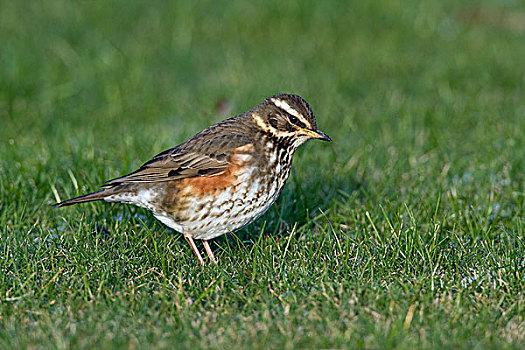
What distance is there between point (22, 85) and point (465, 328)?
24.8 feet

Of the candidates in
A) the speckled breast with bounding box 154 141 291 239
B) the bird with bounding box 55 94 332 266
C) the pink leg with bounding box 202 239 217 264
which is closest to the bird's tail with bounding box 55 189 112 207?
the bird with bounding box 55 94 332 266

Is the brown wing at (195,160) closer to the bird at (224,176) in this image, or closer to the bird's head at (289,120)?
the bird at (224,176)

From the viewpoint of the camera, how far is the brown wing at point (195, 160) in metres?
5.86

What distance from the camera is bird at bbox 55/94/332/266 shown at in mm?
5789

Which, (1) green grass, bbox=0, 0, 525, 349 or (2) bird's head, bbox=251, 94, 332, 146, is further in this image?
(2) bird's head, bbox=251, 94, 332, 146

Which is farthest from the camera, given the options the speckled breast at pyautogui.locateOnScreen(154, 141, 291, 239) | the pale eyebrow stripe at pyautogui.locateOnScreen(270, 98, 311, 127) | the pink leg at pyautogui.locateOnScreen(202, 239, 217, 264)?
the pink leg at pyautogui.locateOnScreen(202, 239, 217, 264)

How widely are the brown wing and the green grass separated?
1.69 feet

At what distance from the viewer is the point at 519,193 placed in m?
6.93

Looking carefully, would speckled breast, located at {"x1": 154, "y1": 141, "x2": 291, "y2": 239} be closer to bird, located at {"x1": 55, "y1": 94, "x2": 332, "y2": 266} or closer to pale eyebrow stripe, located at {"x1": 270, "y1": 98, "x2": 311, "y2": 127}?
bird, located at {"x1": 55, "y1": 94, "x2": 332, "y2": 266}

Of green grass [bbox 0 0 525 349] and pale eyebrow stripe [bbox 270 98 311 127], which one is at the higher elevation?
pale eyebrow stripe [bbox 270 98 311 127]

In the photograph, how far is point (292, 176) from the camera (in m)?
7.34

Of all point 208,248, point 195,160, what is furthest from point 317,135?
point 208,248

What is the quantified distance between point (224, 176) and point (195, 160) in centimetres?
33

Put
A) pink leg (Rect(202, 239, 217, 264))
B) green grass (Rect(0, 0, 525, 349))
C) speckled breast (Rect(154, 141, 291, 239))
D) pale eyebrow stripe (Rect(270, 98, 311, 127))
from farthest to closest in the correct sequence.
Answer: pink leg (Rect(202, 239, 217, 264)) → pale eyebrow stripe (Rect(270, 98, 311, 127)) → speckled breast (Rect(154, 141, 291, 239)) → green grass (Rect(0, 0, 525, 349))
